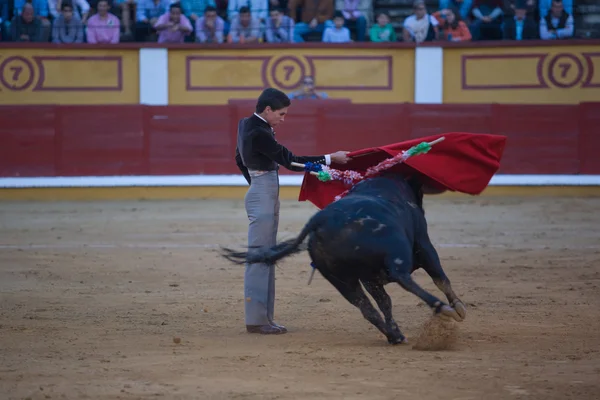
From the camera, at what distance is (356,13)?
43.6 ft

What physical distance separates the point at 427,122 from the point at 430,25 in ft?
4.32

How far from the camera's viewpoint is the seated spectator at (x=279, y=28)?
13.2 metres

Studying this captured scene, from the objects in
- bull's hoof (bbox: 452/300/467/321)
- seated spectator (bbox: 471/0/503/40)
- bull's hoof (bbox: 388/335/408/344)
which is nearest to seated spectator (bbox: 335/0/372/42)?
seated spectator (bbox: 471/0/503/40)

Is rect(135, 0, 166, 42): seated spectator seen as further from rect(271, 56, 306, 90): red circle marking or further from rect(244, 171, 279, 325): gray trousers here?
rect(244, 171, 279, 325): gray trousers

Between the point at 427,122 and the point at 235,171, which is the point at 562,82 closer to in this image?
the point at 427,122

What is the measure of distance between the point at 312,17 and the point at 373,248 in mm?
9314

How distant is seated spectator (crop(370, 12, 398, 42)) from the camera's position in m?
13.0

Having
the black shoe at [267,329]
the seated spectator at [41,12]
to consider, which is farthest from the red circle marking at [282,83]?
the black shoe at [267,329]

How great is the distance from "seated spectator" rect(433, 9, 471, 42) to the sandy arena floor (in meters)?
3.78

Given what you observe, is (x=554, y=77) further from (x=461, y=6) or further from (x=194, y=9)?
(x=194, y=9)

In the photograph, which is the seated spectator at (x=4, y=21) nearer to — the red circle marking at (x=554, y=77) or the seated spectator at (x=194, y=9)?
the seated spectator at (x=194, y=9)

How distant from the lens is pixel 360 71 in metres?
13.1

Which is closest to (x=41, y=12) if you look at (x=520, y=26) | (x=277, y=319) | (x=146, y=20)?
Answer: (x=146, y=20)

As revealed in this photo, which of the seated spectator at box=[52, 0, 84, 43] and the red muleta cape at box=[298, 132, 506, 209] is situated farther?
the seated spectator at box=[52, 0, 84, 43]
